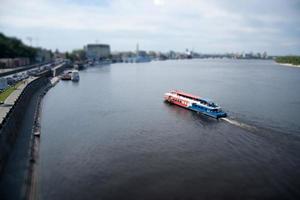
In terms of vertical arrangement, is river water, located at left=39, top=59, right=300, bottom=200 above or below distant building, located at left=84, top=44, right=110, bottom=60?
below

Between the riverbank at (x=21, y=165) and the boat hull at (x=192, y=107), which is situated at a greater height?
the boat hull at (x=192, y=107)

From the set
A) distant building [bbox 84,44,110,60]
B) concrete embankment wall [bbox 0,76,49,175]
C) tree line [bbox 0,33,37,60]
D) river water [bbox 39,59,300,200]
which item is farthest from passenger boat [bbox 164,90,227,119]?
distant building [bbox 84,44,110,60]

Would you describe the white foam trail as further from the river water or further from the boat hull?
the boat hull

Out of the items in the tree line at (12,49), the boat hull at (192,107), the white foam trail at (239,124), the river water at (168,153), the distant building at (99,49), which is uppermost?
the distant building at (99,49)

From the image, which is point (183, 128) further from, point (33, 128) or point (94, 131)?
point (33, 128)

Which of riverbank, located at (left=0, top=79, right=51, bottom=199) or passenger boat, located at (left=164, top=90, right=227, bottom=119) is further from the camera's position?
passenger boat, located at (left=164, top=90, right=227, bottom=119)

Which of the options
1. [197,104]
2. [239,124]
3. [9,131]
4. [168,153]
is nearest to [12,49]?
[197,104]

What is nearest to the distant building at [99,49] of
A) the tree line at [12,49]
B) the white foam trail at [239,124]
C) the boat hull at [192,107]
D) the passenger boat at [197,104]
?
the tree line at [12,49]

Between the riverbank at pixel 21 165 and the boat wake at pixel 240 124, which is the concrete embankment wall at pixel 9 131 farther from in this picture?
the boat wake at pixel 240 124

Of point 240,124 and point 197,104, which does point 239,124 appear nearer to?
point 240,124
